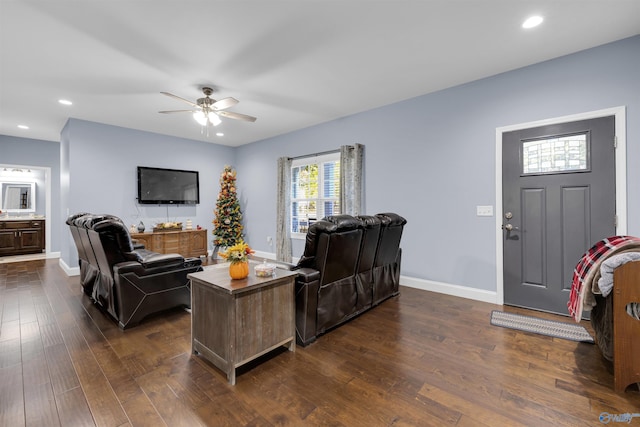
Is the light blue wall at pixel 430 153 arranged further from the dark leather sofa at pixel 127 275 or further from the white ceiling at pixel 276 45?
the dark leather sofa at pixel 127 275

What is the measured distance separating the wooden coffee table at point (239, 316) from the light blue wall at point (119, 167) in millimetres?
4504

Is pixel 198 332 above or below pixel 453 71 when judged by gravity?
below

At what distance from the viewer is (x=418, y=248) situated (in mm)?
4234

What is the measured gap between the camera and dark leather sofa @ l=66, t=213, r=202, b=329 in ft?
9.30

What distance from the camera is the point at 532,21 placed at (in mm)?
2520

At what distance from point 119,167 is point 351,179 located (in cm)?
463

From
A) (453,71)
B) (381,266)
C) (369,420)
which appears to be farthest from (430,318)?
(453,71)

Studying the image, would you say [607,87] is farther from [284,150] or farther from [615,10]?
[284,150]

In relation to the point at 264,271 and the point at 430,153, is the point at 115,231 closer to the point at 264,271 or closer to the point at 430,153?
the point at 264,271

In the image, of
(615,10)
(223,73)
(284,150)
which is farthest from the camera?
(284,150)

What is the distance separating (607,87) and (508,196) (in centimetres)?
137

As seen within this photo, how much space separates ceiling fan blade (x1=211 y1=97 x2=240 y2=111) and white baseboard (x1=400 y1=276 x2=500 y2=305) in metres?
→ 3.45

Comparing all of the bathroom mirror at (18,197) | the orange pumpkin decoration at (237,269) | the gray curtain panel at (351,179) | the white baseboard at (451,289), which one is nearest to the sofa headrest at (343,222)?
the orange pumpkin decoration at (237,269)

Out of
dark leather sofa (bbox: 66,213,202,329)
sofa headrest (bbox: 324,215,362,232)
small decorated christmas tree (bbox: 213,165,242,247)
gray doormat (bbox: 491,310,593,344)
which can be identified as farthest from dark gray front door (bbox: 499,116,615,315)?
small decorated christmas tree (bbox: 213,165,242,247)
